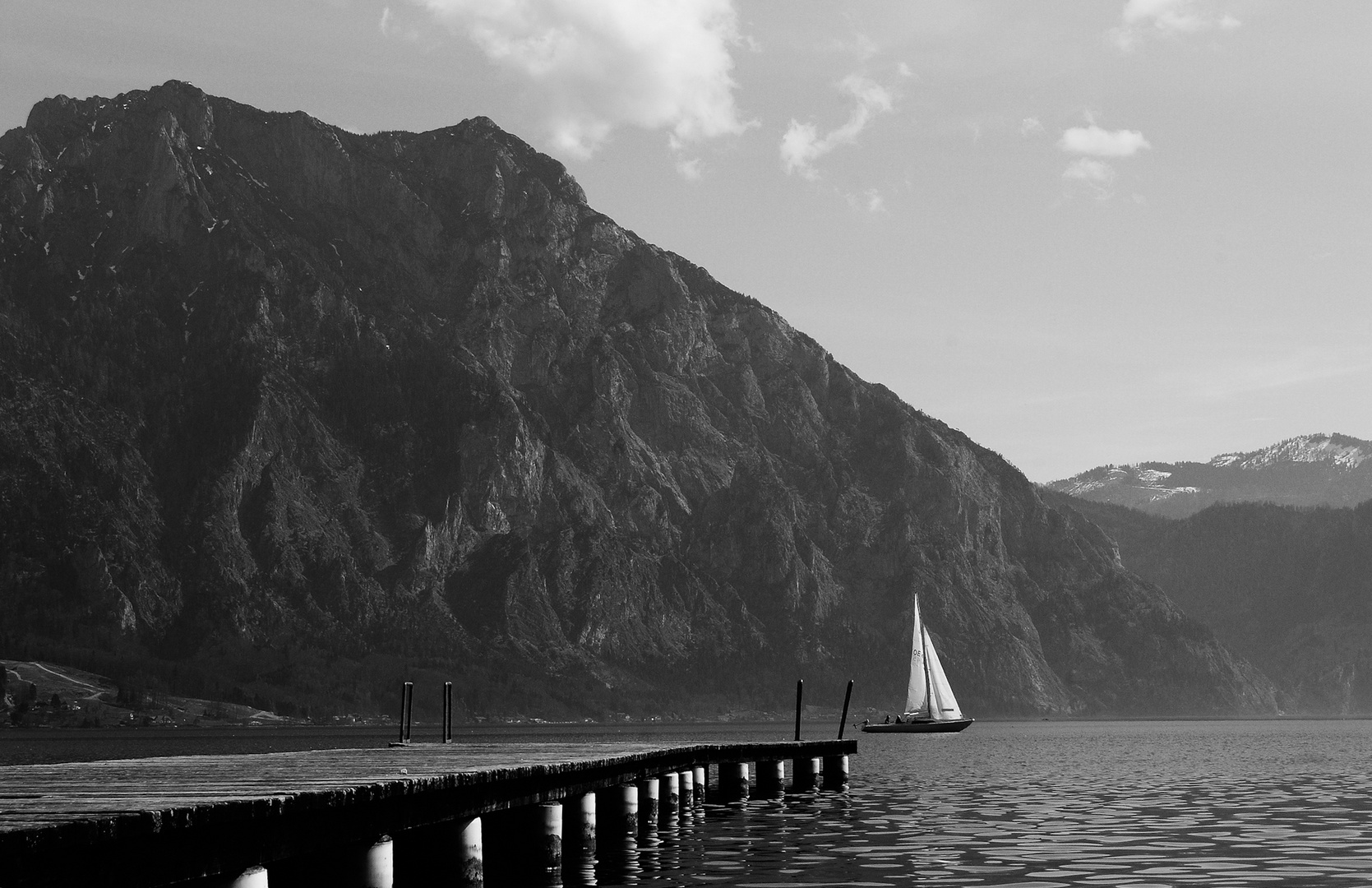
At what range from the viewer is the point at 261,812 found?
25031mm

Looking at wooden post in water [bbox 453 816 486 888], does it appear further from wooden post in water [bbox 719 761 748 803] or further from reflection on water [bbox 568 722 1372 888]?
wooden post in water [bbox 719 761 748 803]

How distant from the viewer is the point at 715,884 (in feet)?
142

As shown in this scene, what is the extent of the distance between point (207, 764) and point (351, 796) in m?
18.9

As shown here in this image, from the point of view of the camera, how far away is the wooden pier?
69.0 feet

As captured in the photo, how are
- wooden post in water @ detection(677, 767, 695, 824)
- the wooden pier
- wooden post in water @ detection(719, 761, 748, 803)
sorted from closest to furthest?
the wooden pier, wooden post in water @ detection(677, 767, 695, 824), wooden post in water @ detection(719, 761, 748, 803)

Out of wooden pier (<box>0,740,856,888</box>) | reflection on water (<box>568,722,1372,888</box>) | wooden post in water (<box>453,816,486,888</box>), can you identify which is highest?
wooden pier (<box>0,740,856,888</box>)

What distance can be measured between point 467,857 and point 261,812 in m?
13.4

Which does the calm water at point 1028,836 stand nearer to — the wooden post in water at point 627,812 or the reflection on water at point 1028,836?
the reflection on water at point 1028,836

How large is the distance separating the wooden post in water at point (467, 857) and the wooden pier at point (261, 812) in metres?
0.04

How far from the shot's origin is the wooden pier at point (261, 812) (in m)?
21.0

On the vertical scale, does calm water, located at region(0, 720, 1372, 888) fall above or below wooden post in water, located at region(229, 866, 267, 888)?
below

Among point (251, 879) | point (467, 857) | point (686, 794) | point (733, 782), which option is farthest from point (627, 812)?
point (251, 879)

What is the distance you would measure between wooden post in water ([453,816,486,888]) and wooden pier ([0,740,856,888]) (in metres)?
0.04

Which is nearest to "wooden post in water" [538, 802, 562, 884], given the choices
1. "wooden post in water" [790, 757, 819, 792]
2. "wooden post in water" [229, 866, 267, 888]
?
"wooden post in water" [229, 866, 267, 888]
